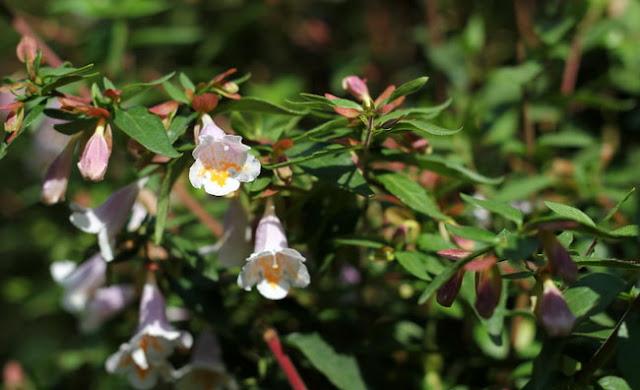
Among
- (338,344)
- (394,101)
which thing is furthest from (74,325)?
(394,101)

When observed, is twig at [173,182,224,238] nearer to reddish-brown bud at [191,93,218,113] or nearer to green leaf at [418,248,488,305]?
reddish-brown bud at [191,93,218,113]

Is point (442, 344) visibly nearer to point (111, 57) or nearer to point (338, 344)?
point (338, 344)

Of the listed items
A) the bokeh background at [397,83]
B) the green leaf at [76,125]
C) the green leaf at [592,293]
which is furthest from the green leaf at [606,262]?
the green leaf at [76,125]

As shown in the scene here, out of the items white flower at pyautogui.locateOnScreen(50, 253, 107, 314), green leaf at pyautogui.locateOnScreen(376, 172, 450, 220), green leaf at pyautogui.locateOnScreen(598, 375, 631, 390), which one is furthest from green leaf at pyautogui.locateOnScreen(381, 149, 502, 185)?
white flower at pyautogui.locateOnScreen(50, 253, 107, 314)

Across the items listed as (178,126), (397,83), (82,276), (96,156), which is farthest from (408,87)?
(397,83)

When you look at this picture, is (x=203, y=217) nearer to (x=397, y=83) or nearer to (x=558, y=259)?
(x=558, y=259)
